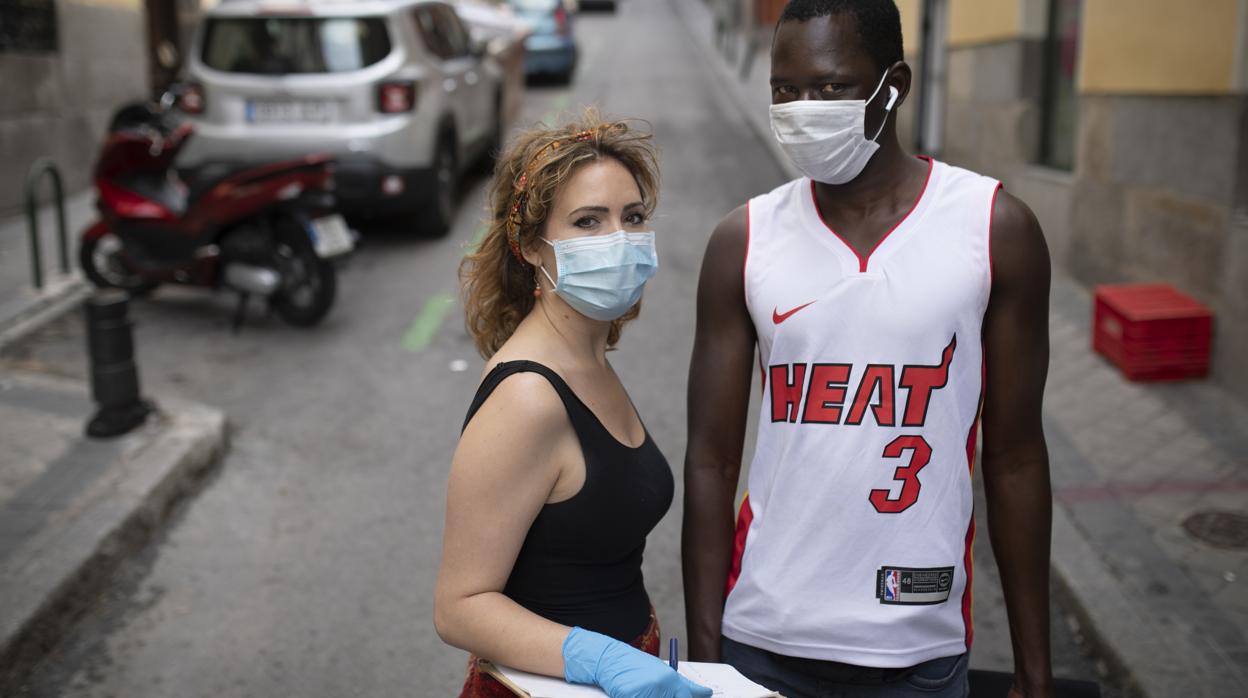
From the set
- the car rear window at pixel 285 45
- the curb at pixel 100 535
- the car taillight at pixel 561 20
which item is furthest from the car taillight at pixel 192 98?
the car taillight at pixel 561 20

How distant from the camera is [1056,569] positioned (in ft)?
15.1

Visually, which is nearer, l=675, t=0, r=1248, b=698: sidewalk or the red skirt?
the red skirt

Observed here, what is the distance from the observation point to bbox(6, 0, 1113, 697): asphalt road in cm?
420

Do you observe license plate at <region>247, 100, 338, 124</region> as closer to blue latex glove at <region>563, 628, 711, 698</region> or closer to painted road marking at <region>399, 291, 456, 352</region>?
painted road marking at <region>399, 291, 456, 352</region>

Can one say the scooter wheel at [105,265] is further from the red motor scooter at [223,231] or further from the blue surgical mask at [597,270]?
the blue surgical mask at [597,270]

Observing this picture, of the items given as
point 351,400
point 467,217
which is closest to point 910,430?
point 351,400

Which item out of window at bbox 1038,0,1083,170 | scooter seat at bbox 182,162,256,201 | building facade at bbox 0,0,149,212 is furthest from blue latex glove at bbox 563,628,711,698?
building facade at bbox 0,0,149,212

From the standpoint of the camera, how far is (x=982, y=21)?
11.4 metres

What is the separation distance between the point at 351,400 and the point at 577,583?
5.06 m

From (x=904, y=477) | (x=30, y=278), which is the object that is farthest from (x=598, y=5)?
(x=904, y=477)

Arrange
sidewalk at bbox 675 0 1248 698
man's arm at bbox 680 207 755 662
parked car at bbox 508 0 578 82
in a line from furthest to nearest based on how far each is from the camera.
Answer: parked car at bbox 508 0 578 82
sidewalk at bbox 675 0 1248 698
man's arm at bbox 680 207 755 662

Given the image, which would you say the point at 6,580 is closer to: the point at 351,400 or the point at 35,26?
the point at 351,400

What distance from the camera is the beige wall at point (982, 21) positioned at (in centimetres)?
1048

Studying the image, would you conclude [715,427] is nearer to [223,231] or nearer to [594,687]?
[594,687]
